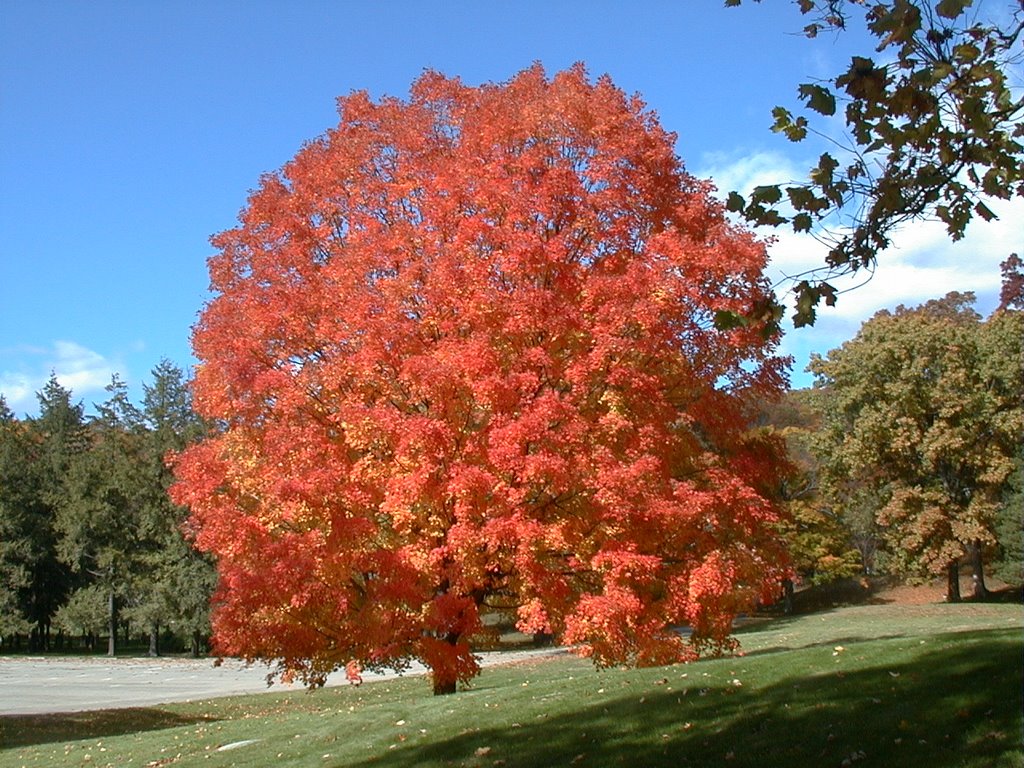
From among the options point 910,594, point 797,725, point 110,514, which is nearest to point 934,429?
point 910,594

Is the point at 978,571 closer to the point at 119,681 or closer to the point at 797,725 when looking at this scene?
the point at 119,681

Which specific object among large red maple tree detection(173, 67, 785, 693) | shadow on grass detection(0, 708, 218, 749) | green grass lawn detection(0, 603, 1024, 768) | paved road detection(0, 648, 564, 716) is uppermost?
large red maple tree detection(173, 67, 785, 693)

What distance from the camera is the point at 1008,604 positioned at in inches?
1529

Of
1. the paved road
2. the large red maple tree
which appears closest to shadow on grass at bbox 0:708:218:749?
the paved road

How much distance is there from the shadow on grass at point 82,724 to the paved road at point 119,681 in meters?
A: 1.97

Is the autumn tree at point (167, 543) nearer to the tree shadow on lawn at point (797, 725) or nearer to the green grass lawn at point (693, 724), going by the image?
the green grass lawn at point (693, 724)

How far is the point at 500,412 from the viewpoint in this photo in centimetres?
1046

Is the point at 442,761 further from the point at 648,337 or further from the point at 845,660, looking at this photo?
the point at 845,660

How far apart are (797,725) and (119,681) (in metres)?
34.8

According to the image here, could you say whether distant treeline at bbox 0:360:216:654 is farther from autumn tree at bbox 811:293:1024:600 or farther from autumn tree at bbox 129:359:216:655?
autumn tree at bbox 811:293:1024:600

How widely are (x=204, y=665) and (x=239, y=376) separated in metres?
39.3

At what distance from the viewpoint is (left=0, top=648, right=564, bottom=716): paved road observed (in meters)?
27.5

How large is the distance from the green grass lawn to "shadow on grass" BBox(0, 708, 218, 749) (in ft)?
3.78

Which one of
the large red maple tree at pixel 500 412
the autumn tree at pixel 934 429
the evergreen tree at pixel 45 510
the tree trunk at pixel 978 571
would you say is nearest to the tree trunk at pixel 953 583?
the autumn tree at pixel 934 429
